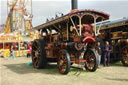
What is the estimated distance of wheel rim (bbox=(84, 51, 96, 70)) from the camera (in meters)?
7.14

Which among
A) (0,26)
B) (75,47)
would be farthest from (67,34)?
(0,26)

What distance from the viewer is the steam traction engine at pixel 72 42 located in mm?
6402

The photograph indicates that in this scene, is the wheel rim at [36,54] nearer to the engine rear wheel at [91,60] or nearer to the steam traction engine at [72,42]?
the steam traction engine at [72,42]

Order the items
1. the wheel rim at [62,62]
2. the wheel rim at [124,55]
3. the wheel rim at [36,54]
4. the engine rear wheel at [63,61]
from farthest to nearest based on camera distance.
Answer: the wheel rim at [124,55] < the wheel rim at [36,54] < the wheel rim at [62,62] < the engine rear wheel at [63,61]

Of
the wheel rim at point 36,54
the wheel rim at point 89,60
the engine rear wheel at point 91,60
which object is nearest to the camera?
the engine rear wheel at point 91,60

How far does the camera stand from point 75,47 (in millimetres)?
6473

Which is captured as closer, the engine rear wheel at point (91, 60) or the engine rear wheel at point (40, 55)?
the engine rear wheel at point (91, 60)

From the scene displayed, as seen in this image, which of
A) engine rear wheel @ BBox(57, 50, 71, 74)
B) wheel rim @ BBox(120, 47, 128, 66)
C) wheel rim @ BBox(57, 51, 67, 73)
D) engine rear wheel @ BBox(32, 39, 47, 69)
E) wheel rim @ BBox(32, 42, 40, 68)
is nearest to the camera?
engine rear wheel @ BBox(57, 50, 71, 74)

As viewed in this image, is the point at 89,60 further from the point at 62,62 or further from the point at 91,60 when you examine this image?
the point at 62,62

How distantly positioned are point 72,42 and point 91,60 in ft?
4.49

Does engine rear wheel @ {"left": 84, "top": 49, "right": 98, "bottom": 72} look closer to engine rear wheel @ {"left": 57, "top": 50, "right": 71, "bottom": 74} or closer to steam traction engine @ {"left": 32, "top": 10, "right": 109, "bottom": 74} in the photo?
steam traction engine @ {"left": 32, "top": 10, "right": 109, "bottom": 74}

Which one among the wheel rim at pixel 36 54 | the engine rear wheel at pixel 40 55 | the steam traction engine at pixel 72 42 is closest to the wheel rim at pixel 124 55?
the steam traction engine at pixel 72 42

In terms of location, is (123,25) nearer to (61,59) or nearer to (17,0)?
(61,59)

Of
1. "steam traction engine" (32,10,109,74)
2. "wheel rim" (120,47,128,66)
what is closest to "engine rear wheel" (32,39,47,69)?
"steam traction engine" (32,10,109,74)
